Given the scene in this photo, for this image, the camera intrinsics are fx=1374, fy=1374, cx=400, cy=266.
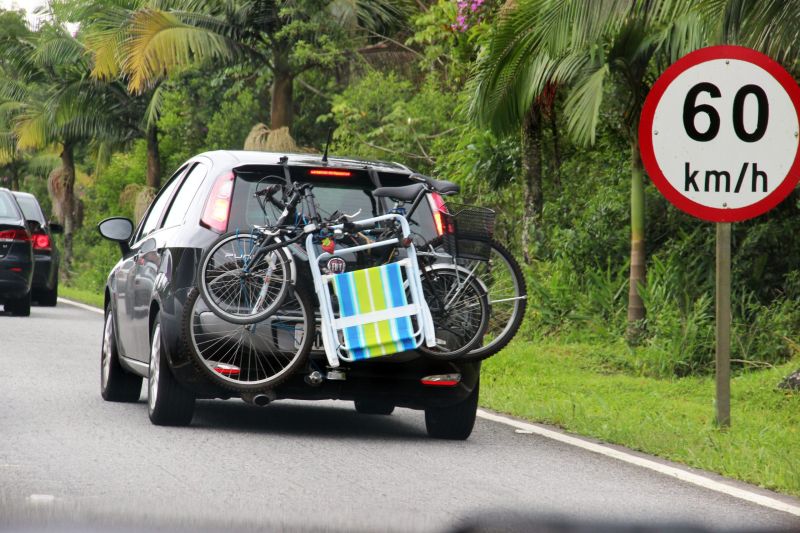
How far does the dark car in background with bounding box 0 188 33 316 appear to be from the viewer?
17.7 m

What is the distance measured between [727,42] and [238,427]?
4.69m

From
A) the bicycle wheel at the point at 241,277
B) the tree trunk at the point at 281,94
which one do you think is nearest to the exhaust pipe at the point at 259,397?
the bicycle wheel at the point at 241,277

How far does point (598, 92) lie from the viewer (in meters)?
13.0

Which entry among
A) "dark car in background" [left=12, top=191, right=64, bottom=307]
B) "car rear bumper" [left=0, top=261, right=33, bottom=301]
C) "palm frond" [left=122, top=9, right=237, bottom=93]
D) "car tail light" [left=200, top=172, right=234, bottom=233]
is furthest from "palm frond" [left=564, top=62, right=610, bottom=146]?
"dark car in background" [left=12, top=191, right=64, bottom=307]

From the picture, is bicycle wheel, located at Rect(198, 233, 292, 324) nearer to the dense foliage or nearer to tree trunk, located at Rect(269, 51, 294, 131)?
the dense foliage

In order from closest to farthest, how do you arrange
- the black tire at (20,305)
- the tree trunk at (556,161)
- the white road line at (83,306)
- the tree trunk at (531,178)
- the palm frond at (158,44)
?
the tree trunk at (531,178) → the tree trunk at (556,161) → the black tire at (20,305) → the palm frond at (158,44) → the white road line at (83,306)

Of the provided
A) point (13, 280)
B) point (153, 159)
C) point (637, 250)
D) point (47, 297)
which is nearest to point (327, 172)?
point (637, 250)

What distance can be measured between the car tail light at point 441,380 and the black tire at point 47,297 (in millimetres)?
13985

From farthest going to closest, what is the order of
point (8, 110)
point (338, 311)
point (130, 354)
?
point (8, 110) < point (130, 354) < point (338, 311)

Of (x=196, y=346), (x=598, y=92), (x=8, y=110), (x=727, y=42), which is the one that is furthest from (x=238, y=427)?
(x=8, y=110)

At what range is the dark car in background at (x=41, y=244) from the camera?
1952cm

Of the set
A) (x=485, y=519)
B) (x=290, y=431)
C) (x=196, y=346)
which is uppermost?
(x=485, y=519)

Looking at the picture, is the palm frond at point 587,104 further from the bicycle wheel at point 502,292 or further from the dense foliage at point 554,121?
the bicycle wheel at point 502,292

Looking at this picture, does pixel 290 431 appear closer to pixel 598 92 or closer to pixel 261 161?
pixel 261 161
